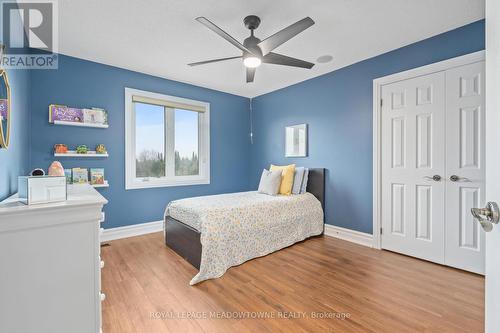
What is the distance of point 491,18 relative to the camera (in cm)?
78

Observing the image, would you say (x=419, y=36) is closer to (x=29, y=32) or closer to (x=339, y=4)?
(x=339, y=4)

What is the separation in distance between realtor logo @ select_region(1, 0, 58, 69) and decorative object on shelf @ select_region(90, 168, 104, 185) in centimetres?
137

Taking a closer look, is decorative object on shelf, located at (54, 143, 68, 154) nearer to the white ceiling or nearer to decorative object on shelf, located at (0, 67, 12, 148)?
the white ceiling

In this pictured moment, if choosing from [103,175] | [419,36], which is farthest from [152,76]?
[419,36]

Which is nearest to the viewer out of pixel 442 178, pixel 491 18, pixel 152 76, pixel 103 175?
pixel 491 18

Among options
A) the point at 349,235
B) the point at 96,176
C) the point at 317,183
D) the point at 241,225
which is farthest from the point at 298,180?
the point at 96,176

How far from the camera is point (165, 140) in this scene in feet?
13.1

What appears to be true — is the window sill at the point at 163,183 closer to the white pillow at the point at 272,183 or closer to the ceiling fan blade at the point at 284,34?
the white pillow at the point at 272,183

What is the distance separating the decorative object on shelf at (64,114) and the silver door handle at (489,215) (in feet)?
12.9

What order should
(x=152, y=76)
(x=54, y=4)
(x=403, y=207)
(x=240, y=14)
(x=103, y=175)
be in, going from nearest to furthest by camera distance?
(x=54, y=4) → (x=240, y=14) → (x=403, y=207) → (x=103, y=175) → (x=152, y=76)

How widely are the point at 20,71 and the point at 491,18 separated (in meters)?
3.45

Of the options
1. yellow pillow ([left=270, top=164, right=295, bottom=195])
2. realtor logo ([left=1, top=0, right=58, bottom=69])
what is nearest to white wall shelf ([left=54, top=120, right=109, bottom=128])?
realtor logo ([left=1, top=0, right=58, bottom=69])

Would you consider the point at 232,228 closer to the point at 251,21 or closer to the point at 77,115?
the point at 251,21

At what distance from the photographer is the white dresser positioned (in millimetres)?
1061
